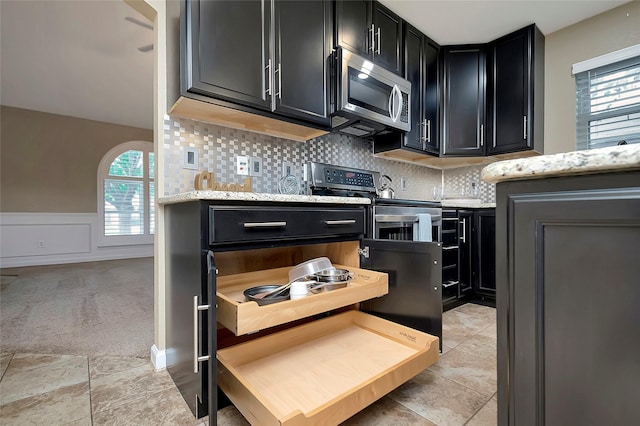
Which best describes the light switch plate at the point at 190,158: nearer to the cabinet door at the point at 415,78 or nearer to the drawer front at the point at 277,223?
the drawer front at the point at 277,223

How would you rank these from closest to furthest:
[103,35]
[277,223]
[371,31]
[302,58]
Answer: [277,223] → [302,58] → [371,31] → [103,35]

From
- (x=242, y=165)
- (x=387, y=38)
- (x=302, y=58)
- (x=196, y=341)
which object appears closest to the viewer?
(x=196, y=341)

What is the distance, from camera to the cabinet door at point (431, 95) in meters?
2.62

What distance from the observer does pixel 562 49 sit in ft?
8.53

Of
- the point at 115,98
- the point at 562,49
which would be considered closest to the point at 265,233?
the point at 562,49

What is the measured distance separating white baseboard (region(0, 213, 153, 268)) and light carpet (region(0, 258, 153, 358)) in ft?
2.50

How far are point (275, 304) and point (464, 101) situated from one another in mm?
2695

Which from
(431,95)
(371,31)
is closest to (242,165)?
(371,31)

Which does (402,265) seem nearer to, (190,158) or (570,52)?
(190,158)

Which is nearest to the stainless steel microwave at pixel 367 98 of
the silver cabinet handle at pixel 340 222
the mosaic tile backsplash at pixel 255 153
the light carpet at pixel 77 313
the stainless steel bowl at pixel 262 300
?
the mosaic tile backsplash at pixel 255 153

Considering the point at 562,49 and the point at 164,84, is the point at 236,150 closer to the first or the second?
the point at 164,84

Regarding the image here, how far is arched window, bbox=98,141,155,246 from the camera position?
5.34 metres

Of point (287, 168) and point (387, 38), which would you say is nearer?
point (287, 168)

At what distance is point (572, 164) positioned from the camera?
46cm
